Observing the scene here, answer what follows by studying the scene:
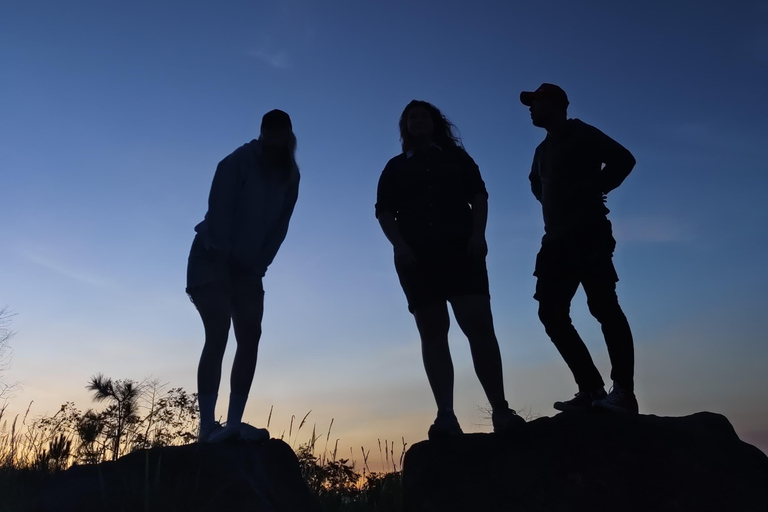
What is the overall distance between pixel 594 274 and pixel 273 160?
94.3 inches

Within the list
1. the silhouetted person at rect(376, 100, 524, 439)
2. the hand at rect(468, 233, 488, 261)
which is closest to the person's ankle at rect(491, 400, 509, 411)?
the silhouetted person at rect(376, 100, 524, 439)

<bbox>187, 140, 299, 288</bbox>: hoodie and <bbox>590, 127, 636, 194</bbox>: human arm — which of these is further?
<bbox>590, 127, 636, 194</bbox>: human arm

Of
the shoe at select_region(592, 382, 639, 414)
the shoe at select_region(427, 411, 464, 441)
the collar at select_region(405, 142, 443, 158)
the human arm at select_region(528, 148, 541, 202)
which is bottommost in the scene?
the shoe at select_region(427, 411, 464, 441)

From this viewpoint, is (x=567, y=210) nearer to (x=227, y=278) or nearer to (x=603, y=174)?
(x=603, y=174)

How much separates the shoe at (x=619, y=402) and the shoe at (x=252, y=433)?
216 cm

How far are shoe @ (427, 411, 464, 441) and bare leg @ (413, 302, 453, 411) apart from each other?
0.06 m

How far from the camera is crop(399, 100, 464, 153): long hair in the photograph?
16.1 ft

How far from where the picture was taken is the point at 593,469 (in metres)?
3.72

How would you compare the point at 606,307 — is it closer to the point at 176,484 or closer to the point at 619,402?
the point at 619,402

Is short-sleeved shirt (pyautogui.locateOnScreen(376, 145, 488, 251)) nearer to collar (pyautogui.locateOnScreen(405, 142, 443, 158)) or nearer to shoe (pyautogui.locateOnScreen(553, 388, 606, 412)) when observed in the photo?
collar (pyautogui.locateOnScreen(405, 142, 443, 158))

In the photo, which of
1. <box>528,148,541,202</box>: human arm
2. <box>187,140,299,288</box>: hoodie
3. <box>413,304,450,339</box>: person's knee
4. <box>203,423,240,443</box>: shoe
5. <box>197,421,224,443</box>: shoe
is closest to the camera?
<box>203,423,240,443</box>: shoe

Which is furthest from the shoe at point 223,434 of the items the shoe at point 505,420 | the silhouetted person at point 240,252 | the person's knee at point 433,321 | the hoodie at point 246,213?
the shoe at point 505,420

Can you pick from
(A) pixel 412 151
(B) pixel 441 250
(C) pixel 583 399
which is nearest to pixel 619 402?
(C) pixel 583 399

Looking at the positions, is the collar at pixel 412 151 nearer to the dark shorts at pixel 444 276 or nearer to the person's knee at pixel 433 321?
the dark shorts at pixel 444 276
